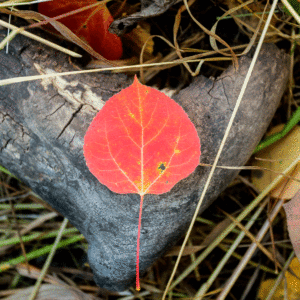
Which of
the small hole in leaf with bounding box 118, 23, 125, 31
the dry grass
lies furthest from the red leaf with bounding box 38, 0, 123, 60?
the dry grass

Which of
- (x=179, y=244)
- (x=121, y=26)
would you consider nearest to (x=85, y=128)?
(x=121, y=26)

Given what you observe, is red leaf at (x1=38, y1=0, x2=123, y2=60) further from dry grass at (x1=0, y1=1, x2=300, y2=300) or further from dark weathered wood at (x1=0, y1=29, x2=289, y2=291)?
dry grass at (x1=0, y1=1, x2=300, y2=300)

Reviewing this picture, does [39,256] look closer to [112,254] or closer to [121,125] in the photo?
[112,254]

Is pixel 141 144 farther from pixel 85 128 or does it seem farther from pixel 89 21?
pixel 89 21

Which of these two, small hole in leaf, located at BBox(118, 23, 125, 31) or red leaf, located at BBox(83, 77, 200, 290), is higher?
small hole in leaf, located at BBox(118, 23, 125, 31)

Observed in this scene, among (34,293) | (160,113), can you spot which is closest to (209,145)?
(160,113)

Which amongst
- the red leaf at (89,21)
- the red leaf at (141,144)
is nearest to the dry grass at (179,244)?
the red leaf at (89,21)
